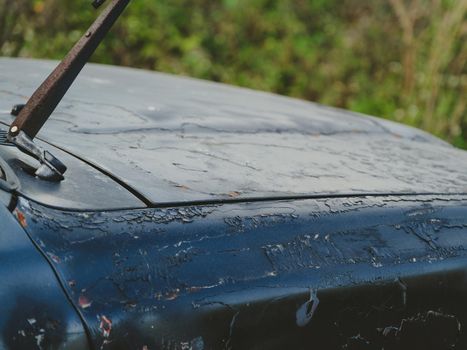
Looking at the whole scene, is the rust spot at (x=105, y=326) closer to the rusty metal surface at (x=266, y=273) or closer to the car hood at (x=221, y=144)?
the rusty metal surface at (x=266, y=273)

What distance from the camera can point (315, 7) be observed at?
8.04 metres

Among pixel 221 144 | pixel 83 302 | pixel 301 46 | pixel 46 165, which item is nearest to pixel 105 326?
pixel 83 302

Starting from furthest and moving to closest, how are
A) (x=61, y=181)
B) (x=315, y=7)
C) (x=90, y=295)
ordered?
(x=315, y=7) < (x=61, y=181) < (x=90, y=295)

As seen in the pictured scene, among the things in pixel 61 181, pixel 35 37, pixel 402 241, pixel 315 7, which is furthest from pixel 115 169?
pixel 315 7

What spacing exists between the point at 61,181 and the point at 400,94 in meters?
5.86

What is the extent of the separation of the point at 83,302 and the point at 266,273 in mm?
294

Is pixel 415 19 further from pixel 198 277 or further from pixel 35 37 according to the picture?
pixel 198 277

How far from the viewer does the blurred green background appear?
19.6ft

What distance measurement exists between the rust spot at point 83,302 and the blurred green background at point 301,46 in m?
4.55

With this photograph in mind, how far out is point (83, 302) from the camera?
39.1 inches

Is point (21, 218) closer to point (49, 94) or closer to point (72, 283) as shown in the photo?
point (72, 283)

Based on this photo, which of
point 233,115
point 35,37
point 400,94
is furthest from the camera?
point 400,94

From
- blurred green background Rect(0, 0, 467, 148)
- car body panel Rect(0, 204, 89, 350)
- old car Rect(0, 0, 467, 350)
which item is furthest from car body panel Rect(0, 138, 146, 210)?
blurred green background Rect(0, 0, 467, 148)

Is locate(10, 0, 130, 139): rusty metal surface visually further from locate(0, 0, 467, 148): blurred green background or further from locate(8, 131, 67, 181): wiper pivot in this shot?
locate(0, 0, 467, 148): blurred green background
